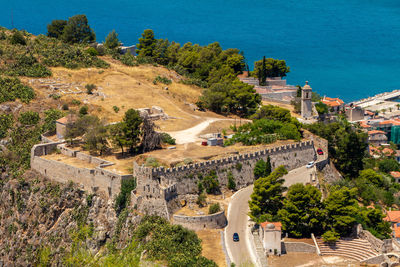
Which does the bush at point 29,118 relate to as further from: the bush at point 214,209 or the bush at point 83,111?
the bush at point 214,209

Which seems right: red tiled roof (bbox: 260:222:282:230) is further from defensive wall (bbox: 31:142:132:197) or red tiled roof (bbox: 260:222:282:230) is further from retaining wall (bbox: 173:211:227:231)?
defensive wall (bbox: 31:142:132:197)

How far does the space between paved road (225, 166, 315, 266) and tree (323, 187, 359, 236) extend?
22.2ft

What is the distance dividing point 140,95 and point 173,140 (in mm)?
20160

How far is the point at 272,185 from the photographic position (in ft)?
169

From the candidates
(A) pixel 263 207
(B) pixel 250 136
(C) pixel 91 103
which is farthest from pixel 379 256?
(C) pixel 91 103

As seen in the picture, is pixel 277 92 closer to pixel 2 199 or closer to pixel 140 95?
pixel 140 95

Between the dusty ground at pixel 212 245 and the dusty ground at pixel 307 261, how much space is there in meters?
3.63

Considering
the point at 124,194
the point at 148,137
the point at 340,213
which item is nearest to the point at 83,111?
the point at 148,137

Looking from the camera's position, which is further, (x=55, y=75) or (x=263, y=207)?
(x=55, y=75)

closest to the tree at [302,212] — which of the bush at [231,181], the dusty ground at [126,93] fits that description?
the bush at [231,181]

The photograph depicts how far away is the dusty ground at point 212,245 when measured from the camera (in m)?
45.8

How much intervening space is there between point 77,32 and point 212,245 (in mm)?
64977

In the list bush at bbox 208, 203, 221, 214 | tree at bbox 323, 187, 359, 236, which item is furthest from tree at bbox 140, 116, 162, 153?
tree at bbox 323, 187, 359, 236

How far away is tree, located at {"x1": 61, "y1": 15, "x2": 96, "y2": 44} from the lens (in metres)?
103
